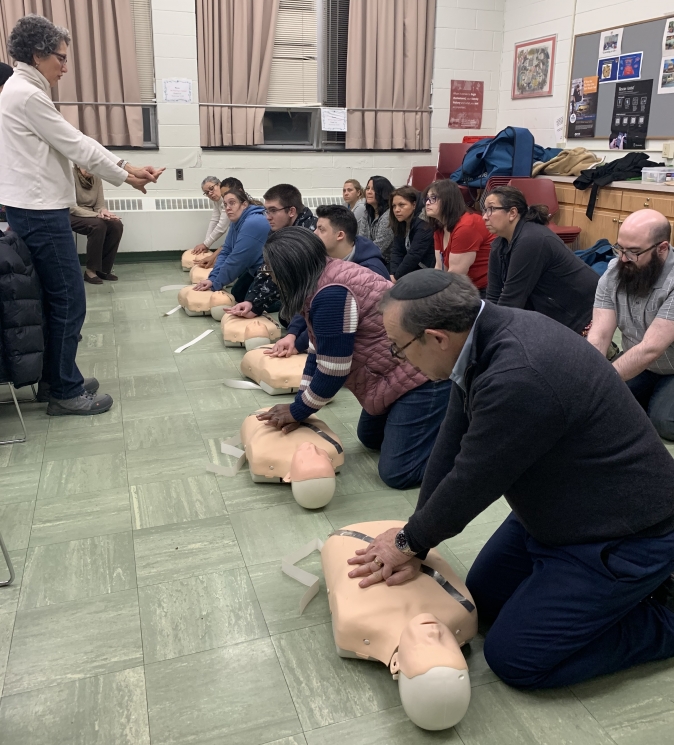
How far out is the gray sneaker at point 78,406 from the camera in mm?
3031

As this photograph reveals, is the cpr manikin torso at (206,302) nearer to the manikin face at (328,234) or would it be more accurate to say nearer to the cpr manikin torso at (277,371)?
the cpr manikin torso at (277,371)

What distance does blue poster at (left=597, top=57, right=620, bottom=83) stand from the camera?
5.43 metres

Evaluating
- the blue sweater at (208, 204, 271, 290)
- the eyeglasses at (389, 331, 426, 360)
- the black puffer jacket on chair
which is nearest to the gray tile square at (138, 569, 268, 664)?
the eyeglasses at (389, 331, 426, 360)

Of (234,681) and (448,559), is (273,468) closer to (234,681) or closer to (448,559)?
(448,559)

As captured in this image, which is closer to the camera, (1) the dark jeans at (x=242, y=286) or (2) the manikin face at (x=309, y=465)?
(2) the manikin face at (x=309, y=465)

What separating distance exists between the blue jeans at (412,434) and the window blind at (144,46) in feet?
15.7

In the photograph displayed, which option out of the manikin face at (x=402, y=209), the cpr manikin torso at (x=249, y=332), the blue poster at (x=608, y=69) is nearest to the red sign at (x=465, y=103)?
the blue poster at (x=608, y=69)

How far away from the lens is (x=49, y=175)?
9.04 feet

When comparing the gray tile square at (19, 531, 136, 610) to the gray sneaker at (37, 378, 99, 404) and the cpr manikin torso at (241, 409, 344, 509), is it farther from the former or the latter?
the gray sneaker at (37, 378, 99, 404)

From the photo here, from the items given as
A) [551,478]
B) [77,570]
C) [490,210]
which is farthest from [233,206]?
[551,478]

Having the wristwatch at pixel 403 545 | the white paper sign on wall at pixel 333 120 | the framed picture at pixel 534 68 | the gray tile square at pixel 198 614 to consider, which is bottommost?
the gray tile square at pixel 198 614

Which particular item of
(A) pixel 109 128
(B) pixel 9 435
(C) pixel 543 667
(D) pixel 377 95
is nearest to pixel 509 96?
(D) pixel 377 95

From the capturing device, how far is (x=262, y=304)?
411 cm

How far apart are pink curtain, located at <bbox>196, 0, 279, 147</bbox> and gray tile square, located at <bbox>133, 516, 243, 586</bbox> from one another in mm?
4915
